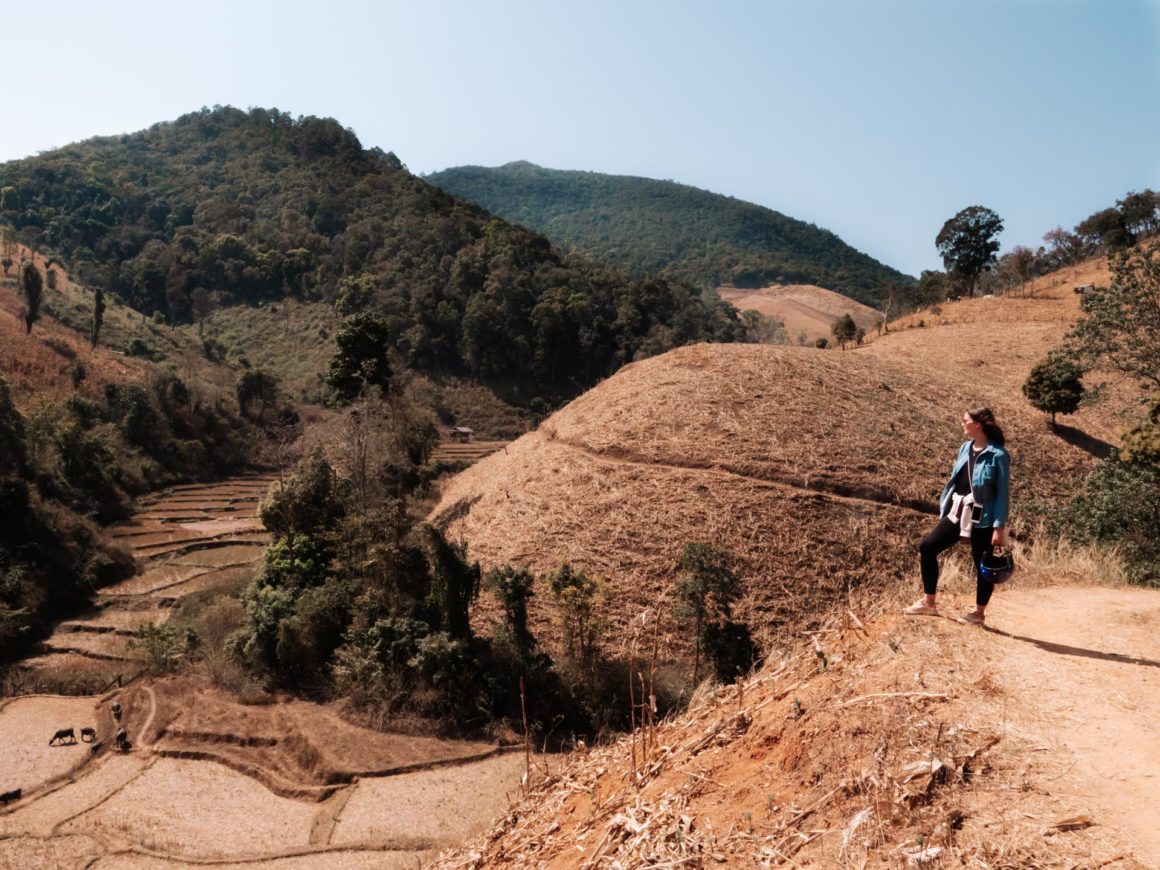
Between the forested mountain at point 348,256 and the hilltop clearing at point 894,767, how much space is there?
128ft

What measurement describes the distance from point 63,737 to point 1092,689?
15.1 meters

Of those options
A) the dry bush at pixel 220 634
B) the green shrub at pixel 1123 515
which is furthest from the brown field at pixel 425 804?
the green shrub at pixel 1123 515

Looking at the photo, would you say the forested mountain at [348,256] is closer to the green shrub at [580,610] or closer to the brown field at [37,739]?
the brown field at [37,739]

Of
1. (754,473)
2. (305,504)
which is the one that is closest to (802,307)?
(754,473)

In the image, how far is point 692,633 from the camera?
454 inches

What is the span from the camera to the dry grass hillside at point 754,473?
1232cm

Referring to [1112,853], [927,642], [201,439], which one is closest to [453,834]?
[927,642]

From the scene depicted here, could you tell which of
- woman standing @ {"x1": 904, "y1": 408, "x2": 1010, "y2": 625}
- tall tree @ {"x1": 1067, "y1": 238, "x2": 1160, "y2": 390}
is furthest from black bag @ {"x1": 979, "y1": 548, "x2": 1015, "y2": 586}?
tall tree @ {"x1": 1067, "y1": 238, "x2": 1160, "y2": 390}

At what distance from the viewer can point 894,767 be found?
A: 2.95 metres

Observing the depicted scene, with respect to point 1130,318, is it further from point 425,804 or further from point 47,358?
point 47,358

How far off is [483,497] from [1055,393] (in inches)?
535

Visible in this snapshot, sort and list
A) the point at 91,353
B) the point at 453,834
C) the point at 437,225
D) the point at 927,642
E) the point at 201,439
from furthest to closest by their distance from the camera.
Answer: the point at 437,225, the point at 91,353, the point at 201,439, the point at 453,834, the point at 927,642

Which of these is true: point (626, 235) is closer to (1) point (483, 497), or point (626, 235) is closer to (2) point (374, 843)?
(1) point (483, 497)

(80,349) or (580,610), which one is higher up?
(80,349)
